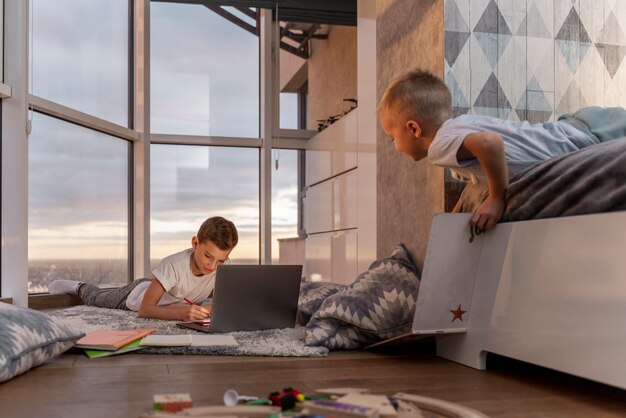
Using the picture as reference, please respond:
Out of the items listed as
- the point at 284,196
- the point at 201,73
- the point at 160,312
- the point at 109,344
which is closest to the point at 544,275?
the point at 109,344

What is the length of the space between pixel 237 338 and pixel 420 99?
3.20 ft

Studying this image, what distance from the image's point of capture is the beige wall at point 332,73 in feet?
14.4

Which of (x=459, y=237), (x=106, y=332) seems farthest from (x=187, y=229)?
(x=459, y=237)

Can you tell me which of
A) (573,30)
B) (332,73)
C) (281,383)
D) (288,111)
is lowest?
(281,383)

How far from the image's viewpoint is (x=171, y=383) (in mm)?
1604

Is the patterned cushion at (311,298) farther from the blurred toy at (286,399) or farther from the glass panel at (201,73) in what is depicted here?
the glass panel at (201,73)

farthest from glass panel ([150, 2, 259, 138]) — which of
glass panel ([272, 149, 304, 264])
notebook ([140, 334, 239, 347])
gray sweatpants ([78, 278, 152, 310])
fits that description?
notebook ([140, 334, 239, 347])

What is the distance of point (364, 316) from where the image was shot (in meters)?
2.14

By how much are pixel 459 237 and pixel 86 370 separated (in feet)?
3.45

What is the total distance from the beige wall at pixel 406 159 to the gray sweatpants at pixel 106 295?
144cm

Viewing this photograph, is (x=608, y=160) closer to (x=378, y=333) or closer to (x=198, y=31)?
(x=378, y=333)

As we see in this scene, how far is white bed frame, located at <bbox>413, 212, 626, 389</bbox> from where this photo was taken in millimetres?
1396

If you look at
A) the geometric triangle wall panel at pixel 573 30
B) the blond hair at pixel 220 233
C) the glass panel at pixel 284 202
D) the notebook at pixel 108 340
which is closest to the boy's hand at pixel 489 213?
the geometric triangle wall panel at pixel 573 30

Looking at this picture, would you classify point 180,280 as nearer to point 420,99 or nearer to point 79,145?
point 420,99
